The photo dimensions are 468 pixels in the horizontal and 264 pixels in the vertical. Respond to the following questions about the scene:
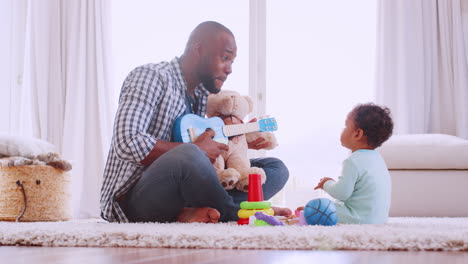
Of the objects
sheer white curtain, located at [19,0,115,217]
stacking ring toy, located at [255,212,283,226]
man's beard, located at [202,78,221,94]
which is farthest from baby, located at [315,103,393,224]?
sheer white curtain, located at [19,0,115,217]

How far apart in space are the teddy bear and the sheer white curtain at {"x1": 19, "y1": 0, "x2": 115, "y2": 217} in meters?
1.73

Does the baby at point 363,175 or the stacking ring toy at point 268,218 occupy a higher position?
the baby at point 363,175

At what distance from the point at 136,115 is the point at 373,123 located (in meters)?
0.79

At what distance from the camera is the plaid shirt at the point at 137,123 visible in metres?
1.71

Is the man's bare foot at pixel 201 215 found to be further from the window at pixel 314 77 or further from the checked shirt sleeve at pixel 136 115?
the window at pixel 314 77

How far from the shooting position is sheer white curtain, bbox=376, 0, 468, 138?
345cm

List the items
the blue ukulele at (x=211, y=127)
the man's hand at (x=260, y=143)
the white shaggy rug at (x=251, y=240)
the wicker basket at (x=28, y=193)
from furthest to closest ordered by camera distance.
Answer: the wicker basket at (x=28, y=193) < the man's hand at (x=260, y=143) < the blue ukulele at (x=211, y=127) < the white shaggy rug at (x=251, y=240)

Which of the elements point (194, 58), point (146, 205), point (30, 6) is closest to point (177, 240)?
point (146, 205)

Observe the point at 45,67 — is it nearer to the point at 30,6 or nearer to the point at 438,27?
the point at 30,6

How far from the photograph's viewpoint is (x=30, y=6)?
3.79 meters

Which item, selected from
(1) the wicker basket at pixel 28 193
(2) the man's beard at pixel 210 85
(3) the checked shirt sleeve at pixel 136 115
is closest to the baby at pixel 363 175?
(2) the man's beard at pixel 210 85

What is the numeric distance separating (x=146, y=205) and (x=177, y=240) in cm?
62

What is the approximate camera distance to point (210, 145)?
187 cm

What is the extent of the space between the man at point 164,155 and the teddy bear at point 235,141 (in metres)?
0.07
